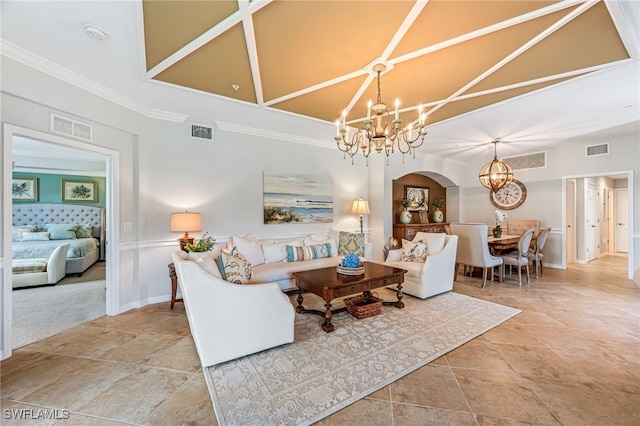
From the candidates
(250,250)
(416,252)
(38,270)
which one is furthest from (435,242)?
(38,270)

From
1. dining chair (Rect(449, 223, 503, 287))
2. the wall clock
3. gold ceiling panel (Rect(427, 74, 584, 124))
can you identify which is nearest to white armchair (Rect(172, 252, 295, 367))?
gold ceiling panel (Rect(427, 74, 584, 124))

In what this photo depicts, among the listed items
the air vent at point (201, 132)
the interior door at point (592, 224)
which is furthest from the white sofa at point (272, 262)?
the interior door at point (592, 224)

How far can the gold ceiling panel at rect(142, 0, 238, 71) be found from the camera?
1.88 meters

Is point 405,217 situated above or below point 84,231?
above

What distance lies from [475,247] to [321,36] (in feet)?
14.1

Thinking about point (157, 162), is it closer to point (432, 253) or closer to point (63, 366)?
point (63, 366)

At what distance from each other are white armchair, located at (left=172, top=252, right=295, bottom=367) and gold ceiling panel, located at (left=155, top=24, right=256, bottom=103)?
6.15 ft

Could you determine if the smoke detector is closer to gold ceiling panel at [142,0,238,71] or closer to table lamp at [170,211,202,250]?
gold ceiling panel at [142,0,238,71]

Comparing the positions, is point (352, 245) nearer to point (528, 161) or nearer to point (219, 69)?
point (219, 69)

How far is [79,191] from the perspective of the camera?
6.98 metres

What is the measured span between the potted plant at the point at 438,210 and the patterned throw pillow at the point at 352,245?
309cm

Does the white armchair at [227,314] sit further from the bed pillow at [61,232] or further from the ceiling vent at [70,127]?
the bed pillow at [61,232]

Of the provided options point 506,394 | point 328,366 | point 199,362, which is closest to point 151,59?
point 199,362

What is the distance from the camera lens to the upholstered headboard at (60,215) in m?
6.33
